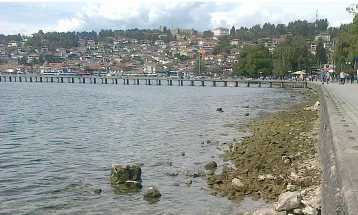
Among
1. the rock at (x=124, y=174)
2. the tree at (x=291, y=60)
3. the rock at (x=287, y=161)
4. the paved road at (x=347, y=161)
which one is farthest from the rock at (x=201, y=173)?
the tree at (x=291, y=60)

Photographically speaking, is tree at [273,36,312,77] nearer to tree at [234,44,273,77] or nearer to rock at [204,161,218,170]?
tree at [234,44,273,77]

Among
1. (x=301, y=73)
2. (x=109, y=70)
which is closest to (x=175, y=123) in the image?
(x=301, y=73)

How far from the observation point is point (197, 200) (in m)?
9.13

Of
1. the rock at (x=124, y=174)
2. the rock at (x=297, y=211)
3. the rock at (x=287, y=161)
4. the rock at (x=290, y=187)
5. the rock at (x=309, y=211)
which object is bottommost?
the rock at (x=124, y=174)

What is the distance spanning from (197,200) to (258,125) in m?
13.5

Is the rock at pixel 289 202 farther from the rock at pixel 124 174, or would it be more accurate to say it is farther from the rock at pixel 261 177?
the rock at pixel 124 174

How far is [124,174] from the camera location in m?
10.8

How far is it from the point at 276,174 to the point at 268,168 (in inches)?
32.6

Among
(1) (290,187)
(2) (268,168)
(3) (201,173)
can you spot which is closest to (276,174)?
(2) (268,168)

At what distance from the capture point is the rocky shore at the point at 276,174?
291 inches

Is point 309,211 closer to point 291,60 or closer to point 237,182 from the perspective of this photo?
point 237,182

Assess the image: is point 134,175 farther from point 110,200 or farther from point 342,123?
point 342,123

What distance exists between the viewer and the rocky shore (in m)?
7.39

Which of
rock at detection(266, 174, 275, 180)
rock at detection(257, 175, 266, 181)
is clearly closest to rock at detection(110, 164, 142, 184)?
rock at detection(257, 175, 266, 181)
